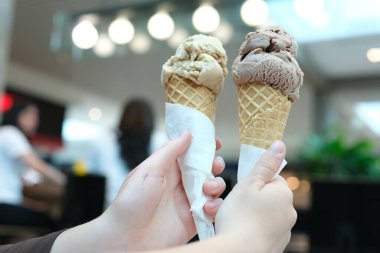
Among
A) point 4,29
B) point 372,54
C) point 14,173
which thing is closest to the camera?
point 14,173

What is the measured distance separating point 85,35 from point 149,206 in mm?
5716

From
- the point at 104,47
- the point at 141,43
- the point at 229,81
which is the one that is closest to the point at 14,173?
the point at 229,81

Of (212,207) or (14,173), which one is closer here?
(212,207)

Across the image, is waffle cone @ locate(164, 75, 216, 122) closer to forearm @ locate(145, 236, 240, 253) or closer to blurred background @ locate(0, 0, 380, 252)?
forearm @ locate(145, 236, 240, 253)

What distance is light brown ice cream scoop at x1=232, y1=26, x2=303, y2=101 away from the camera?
0.92 m

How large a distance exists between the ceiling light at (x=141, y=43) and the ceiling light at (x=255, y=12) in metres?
1.47

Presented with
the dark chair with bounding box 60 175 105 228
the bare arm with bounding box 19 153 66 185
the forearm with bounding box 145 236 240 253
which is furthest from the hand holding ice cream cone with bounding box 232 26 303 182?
the bare arm with bounding box 19 153 66 185

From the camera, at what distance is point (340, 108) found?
7051 mm

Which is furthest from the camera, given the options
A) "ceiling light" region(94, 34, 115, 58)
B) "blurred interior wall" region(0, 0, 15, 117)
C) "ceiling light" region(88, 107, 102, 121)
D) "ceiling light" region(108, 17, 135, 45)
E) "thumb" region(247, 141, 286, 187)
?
"ceiling light" region(88, 107, 102, 121)

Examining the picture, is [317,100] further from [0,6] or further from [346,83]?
[0,6]

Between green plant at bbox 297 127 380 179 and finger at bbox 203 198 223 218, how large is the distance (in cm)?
297

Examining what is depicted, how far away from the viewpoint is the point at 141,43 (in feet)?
20.7

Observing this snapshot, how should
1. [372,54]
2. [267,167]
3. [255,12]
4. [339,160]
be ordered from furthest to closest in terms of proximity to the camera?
[372,54] < [255,12] < [339,160] < [267,167]

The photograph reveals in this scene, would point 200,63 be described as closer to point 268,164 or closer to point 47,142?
point 268,164
